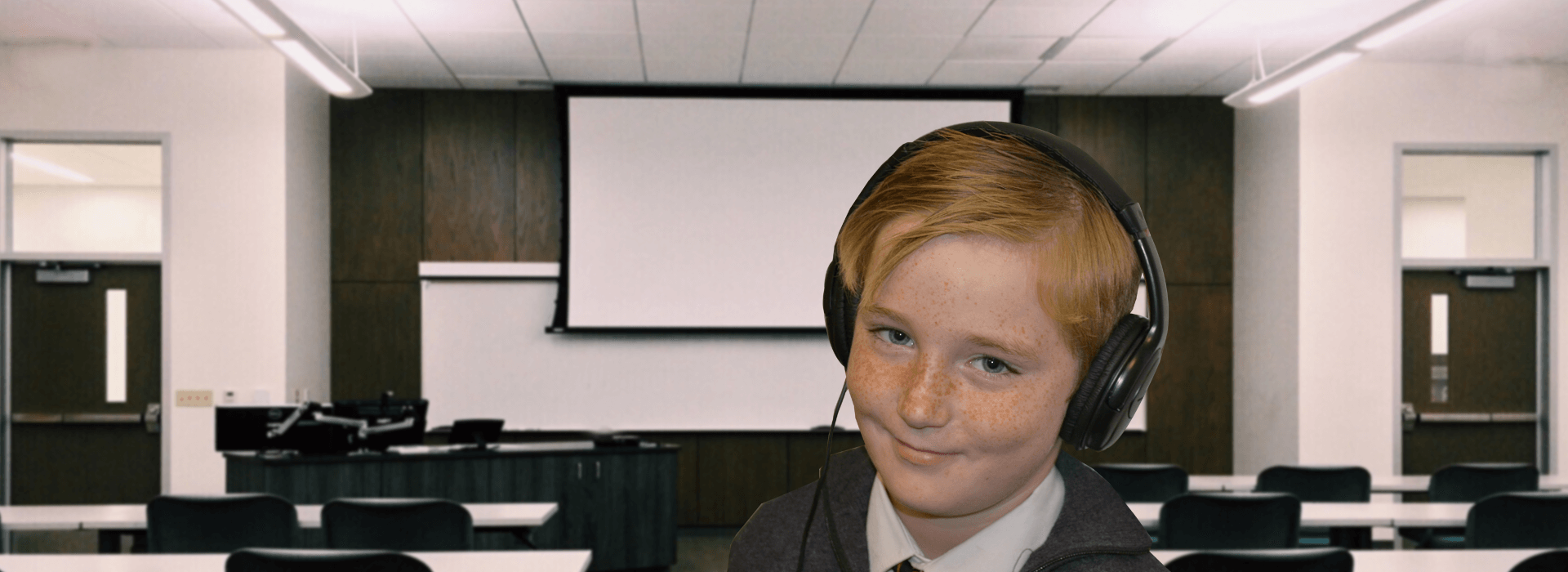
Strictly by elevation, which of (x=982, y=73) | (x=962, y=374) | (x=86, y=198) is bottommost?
(x=962, y=374)

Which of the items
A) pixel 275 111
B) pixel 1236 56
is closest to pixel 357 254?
pixel 275 111

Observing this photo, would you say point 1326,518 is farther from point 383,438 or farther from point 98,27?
point 98,27

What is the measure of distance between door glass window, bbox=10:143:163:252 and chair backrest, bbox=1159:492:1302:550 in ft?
17.2

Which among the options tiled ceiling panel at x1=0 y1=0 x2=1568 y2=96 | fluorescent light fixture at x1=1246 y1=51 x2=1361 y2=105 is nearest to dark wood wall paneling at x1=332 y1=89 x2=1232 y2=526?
tiled ceiling panel at x1=0 y1=0 x2=1568 y2=96

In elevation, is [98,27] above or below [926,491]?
above

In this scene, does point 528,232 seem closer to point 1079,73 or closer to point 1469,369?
point 1079,73

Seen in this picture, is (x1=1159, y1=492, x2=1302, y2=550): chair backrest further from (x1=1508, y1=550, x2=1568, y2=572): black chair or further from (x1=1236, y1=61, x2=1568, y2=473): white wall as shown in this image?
(x1=1236, y1=61, x2=1568, y2=473): white wall

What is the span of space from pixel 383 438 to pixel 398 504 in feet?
6.10

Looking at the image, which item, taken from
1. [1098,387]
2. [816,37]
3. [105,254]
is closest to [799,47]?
[816,37]

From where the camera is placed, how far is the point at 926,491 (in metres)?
0.46

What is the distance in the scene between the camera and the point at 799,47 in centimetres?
527

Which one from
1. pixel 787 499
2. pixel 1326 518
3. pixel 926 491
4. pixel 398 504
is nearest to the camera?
pixel 926 491

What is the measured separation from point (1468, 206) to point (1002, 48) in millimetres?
3003

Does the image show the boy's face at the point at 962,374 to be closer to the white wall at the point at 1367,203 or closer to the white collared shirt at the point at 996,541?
the white collared shirt at the point at 996,541
